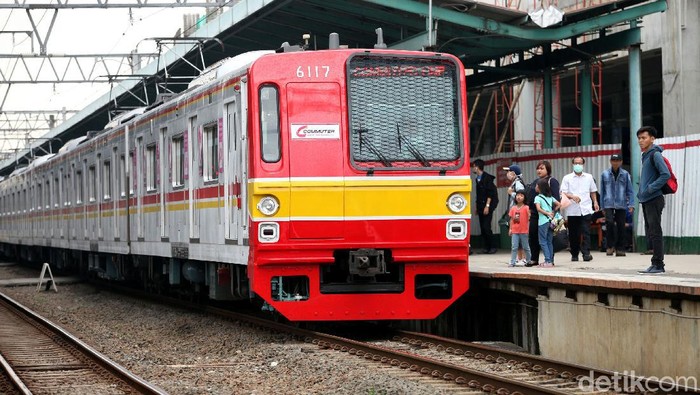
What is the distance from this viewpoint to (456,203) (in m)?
12.3

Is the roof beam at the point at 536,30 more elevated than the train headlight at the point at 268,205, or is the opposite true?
the roof beam at the point at 536,30

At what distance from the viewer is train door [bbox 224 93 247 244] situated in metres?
12.6

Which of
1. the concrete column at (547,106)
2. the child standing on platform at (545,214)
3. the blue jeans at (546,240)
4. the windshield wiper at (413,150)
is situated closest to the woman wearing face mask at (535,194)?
the child standing on platform at (545,214)

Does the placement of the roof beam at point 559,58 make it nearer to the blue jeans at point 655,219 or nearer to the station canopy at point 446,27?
the station canopy at point 446,27

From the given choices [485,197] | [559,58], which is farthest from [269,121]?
[559,58]

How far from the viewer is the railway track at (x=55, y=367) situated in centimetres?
986

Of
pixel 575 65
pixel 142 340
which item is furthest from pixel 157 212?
pixel 575 65

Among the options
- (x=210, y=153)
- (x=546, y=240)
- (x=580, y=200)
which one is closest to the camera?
(x=210, y=153)

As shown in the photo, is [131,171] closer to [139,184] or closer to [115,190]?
[139,184]

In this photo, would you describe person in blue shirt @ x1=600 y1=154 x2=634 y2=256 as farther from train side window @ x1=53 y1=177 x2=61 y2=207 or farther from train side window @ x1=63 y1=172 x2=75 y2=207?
train side window @ x1=53 y1=177 x2=61 y2=207

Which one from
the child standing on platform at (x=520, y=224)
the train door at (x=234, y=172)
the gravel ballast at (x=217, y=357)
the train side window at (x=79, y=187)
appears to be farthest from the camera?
the train side window at (x=79, y=187)

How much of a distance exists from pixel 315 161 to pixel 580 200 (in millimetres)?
5186

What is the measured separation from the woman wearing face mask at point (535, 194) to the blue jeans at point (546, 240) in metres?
0.33

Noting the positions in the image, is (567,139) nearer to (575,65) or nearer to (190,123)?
(575,65)
